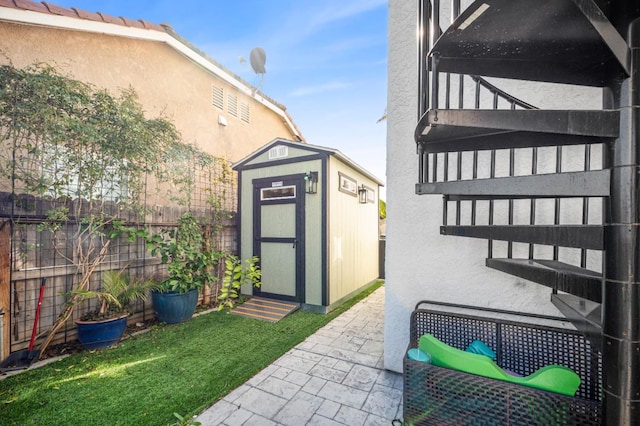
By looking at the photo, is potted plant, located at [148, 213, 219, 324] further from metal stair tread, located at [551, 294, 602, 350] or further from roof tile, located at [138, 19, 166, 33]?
roof tile, located at [138, 19, 166, 33]

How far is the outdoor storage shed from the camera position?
4.22 m

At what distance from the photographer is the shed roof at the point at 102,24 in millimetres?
3516

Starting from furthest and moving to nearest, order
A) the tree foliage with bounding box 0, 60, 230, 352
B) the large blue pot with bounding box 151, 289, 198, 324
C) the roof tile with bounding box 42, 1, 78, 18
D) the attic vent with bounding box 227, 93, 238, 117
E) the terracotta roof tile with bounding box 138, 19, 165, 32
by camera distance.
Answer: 1. the attic vent with bounding box 227, 93, 238, 117
2. the terracotta roof tile with bounding box 138, 19, 165, 32
3. the roof tile with bounding box 42, 1, 78, 18
4. the large blue pot with bounding box 151, 289, 198, 324
5. the tree foliage with bounding box 0, 60, 230, 352

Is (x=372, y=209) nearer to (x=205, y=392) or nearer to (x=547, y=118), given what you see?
(x=205, y=392)

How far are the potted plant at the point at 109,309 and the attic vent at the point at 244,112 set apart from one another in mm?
5467

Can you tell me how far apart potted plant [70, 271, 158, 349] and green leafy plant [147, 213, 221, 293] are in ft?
1.06

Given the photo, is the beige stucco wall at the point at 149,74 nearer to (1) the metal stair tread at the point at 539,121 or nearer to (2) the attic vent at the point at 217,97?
(2) the attic vent at the point at 217,97

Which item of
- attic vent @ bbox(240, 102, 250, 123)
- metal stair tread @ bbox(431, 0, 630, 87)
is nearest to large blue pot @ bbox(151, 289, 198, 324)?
metal stair tread @ bbox(431, 0, 630, 87)

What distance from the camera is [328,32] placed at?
504cm

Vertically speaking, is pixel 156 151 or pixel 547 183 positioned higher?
pixel 156 151

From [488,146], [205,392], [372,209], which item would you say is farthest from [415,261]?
[372,209]

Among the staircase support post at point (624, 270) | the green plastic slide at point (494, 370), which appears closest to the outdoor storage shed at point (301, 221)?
the green plastic slide at point (494, 370)

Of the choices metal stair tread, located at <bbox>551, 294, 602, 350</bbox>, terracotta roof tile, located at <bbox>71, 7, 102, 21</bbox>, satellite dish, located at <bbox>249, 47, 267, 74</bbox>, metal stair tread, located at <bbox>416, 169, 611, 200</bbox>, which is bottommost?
metal stair tread, located at <bbox>551, 294, 602, 350</bbox>

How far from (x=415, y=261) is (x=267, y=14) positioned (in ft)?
18.1
